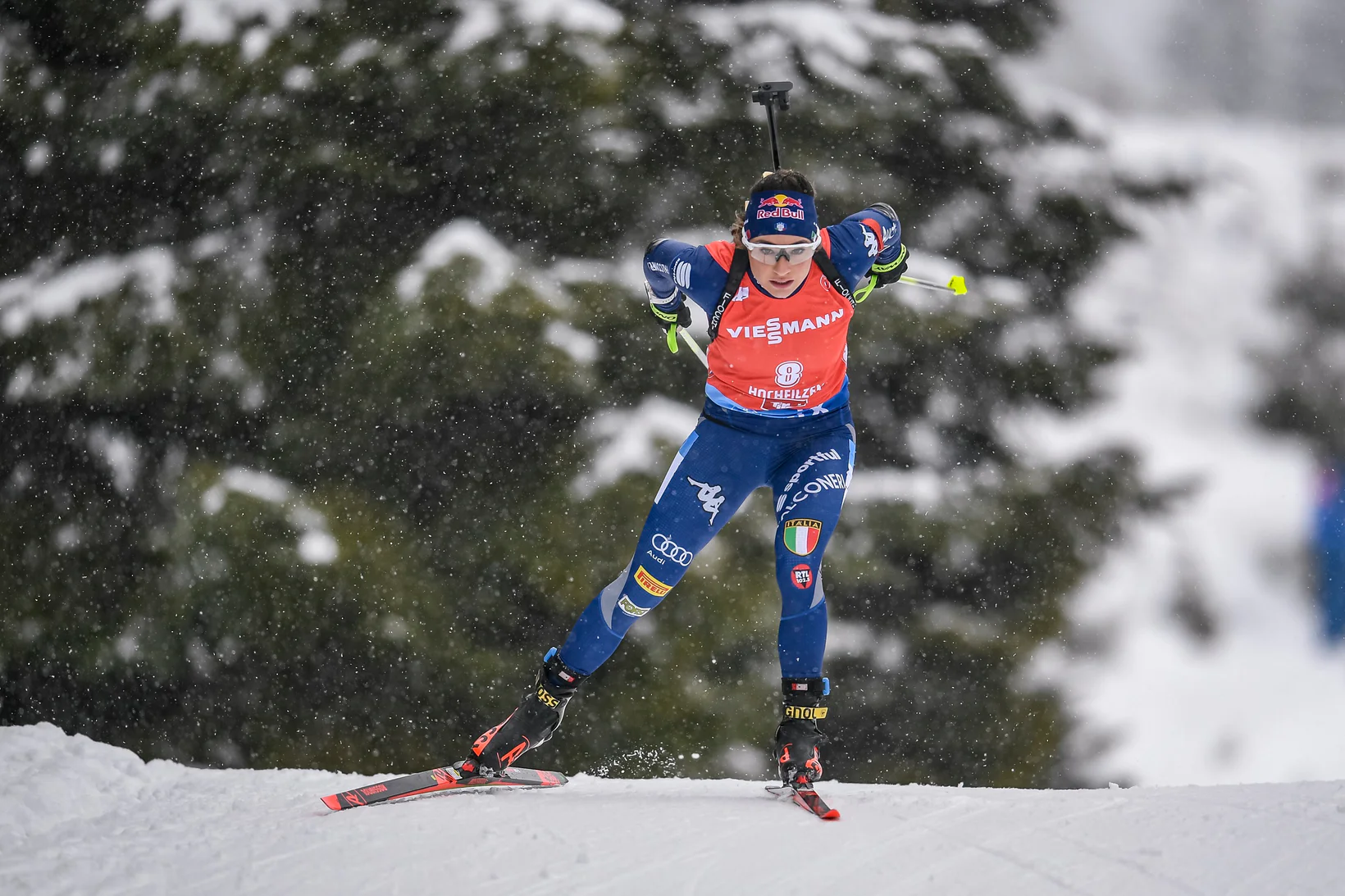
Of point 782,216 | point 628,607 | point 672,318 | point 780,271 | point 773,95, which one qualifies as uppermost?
point 773,95

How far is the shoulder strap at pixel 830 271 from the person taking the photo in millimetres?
3326

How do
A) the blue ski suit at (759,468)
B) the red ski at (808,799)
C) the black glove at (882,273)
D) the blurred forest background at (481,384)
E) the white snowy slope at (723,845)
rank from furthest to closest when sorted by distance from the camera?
the blurred forest background at (481,384), the black glove at (882,273), the blue ski suit at (759,468), the red ski at (808,799), the white snowy slope at (723,845)

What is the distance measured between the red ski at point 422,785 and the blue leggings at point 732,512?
528mm

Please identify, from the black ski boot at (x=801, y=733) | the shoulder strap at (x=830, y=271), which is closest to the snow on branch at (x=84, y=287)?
the shoulder strap at (x=830, y=271)

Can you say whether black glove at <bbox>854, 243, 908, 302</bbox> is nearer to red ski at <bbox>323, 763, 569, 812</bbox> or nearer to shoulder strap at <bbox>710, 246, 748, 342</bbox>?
shoulder strap at <bbox>710, 246, 748, 342</bbox>

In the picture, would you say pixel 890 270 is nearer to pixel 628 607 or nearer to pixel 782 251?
pixel 782 251

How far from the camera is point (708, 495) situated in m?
3.38

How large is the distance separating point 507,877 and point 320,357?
15.7ft

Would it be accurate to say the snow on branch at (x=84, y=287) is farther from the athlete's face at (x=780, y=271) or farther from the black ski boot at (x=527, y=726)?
the athlete's face at (x=780, y=271)

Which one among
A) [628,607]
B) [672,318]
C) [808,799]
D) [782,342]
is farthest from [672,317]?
[808,799]

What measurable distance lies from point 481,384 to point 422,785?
3.36 metres

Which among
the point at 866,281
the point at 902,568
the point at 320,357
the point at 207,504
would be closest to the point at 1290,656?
the point at 902,568

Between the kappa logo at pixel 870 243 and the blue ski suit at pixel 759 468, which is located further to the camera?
the kappa logo at pixel 870 243

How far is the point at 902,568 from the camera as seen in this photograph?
5930 mm
